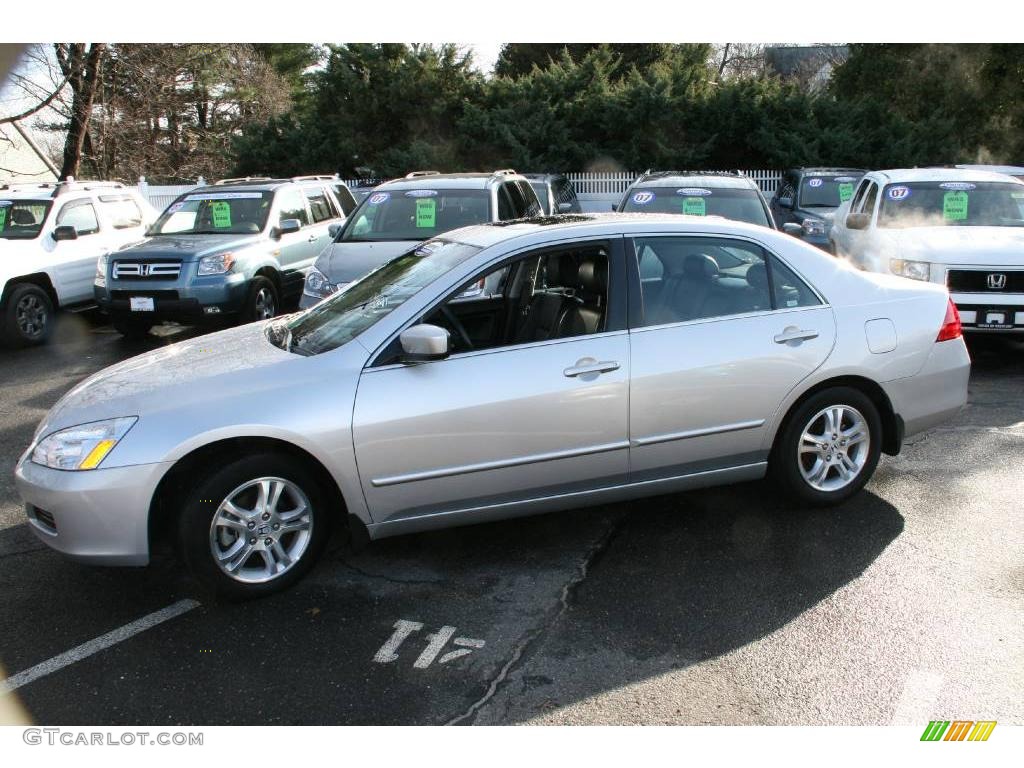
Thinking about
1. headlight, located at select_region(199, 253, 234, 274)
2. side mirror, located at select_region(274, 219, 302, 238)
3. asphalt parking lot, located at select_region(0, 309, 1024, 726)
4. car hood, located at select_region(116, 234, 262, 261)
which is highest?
side mirror, located at select_region(274, 219, 302, 238)

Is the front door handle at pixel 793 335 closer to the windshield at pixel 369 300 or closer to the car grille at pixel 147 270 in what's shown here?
the windshield at pixel 369 300

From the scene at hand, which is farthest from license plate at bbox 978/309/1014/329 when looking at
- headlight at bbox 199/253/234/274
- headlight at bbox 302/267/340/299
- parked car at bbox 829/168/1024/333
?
headlight at bbox 199/253/234/274

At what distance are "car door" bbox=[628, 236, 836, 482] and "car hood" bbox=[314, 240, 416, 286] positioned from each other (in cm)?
401

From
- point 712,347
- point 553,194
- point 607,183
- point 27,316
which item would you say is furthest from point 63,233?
point 607,183

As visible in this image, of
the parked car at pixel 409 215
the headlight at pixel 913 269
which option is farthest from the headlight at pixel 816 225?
the parked car at pixel 409 215

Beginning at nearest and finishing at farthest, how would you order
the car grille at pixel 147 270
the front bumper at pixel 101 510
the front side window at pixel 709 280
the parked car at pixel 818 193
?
the front bumper at pixel 101 510 < the front side window at pixel 709 280 < the car grille at pixel 147 270 < the parked car at pixel 818 193

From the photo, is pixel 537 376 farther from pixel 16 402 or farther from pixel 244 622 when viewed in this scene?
pixel 16 402

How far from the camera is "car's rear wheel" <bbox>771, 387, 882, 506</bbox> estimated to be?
4750 mm

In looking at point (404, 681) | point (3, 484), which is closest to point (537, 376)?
point (404, 681)

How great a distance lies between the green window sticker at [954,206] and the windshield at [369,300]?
6226mm

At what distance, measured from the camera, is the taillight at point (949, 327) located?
5.02 meters

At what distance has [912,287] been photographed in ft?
16.7

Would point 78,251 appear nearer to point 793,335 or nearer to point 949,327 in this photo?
point 793,335

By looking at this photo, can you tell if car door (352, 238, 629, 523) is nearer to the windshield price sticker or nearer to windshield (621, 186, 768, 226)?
windshield (621, 186, 768, 226)
